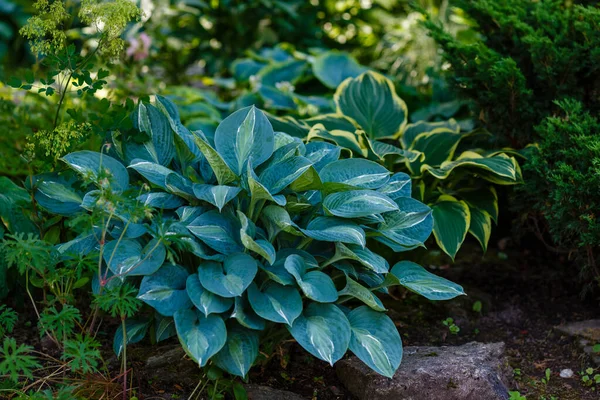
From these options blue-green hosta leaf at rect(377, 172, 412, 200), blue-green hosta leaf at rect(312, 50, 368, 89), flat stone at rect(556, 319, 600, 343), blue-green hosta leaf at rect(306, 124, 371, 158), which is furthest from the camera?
blue-green hosta leaf at rect(312, 50, 368, 89)

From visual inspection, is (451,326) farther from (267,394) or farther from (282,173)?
(282,173)

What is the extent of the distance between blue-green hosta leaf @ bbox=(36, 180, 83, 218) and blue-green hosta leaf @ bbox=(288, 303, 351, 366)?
83 cm

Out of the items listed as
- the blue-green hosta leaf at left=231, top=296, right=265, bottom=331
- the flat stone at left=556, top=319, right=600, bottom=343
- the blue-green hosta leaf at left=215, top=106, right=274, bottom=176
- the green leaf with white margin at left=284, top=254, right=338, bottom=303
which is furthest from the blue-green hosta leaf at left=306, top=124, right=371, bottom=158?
the flat stone at left=556, top=319, right=600, bottom=343

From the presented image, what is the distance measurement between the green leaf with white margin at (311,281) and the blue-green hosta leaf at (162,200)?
0.43 m

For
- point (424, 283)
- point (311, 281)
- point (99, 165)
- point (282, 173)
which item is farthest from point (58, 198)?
point (424, 283)

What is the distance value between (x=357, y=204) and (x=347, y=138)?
85 cm

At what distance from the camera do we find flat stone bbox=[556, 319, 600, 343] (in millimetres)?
2533

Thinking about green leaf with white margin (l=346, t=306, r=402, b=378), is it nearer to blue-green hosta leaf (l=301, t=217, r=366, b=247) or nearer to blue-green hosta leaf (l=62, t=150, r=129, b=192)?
blue-green hosta leaf (l=301, t=217, r=366, b=247)

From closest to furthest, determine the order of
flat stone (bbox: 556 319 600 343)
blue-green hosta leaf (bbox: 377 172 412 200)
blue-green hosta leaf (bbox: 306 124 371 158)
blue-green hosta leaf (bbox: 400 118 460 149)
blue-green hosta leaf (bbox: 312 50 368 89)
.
A: blue-green hosta leaf (bbox: 377 172 412 200)
flat stone (bbox: 556 319 600 343)
blue-green hosta leaf (bbox: 306 124 371 158)
blue-green hosta leaf (bbox: 400 118 460 149)
blue-green hosta leaf (bbox: 312 50 368 89)

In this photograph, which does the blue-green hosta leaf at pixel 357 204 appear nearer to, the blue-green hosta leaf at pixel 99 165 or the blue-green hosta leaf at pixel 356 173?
the blue-green hosta leaf at pixel 356 173

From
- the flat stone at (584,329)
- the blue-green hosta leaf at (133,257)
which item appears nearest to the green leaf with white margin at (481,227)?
the flat stone at (584,329)

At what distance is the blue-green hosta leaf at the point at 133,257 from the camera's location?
1848mm

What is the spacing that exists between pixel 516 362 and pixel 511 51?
4.60 ft

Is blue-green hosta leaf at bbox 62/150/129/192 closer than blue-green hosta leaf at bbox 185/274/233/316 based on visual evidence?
No
